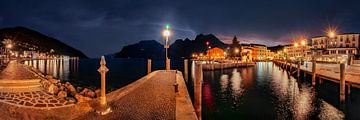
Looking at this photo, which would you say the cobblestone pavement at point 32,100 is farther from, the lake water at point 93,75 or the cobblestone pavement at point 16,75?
the lake water at point 93,75

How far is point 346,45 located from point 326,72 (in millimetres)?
91656

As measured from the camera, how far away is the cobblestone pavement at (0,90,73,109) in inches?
393

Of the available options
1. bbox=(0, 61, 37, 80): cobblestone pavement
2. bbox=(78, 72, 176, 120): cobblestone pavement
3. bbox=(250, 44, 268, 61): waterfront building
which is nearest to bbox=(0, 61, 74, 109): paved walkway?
bbox=(78, 72, 176, 120): cobblestone pavement

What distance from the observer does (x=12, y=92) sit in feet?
36.8

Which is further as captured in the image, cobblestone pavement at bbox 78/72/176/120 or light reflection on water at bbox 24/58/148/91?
light reflection on water at bbox 24/58/148/91

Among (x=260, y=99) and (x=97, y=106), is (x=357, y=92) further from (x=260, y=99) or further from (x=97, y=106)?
(x=97, y=106)

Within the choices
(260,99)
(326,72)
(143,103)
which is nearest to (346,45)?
(326,72)

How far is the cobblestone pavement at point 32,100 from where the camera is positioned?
9.99 m

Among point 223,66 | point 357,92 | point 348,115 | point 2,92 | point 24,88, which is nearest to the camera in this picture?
point 2,92

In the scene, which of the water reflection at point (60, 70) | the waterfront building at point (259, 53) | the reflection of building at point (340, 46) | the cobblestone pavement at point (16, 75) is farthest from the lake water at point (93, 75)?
the waterfront building at point (259, 53)

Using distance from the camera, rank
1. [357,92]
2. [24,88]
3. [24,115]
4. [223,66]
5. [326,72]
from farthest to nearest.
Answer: [223,66], [326,72], [357,92], [24,88], [24,115]

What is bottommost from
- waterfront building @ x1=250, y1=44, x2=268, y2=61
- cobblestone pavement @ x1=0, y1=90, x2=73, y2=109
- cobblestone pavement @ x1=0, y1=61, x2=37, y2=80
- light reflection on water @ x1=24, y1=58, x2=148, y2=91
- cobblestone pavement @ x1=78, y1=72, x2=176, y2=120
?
light reflection on water @ x1=24, y1=58, x2=148, y2=91

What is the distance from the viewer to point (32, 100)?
10562 mm

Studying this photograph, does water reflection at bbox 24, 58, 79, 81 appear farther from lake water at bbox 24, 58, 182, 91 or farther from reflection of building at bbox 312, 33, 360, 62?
reflection of building at bbox 312, 33, 360, 62
